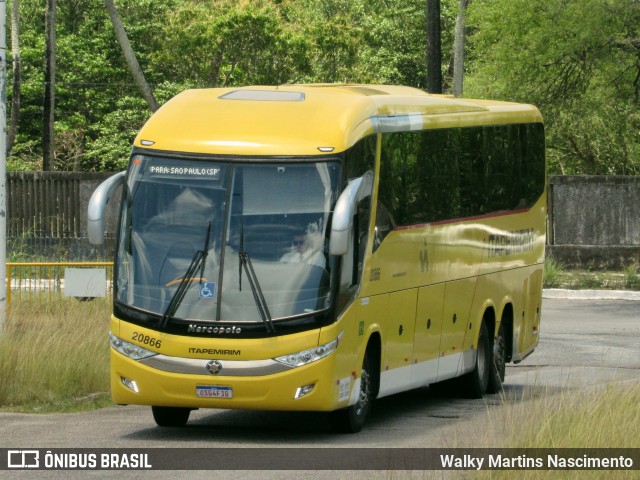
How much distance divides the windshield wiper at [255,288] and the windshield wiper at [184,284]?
0.33 meters

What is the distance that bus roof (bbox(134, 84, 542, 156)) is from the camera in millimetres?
13766

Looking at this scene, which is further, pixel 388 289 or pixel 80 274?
pixel 80 274

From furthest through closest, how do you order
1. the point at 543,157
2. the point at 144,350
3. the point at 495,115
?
1. the point at 543,157
2. the point at 495,115
3. the point at 144,350

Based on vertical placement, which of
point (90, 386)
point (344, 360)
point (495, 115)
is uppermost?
point (495, 115)

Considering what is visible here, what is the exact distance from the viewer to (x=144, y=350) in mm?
13469

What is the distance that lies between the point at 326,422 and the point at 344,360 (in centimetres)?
163

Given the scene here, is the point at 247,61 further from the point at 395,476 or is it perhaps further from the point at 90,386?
the point at 395,476

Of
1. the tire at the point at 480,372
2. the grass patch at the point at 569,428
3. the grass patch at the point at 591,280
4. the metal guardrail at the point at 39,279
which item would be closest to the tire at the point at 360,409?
the grass patch at the point at 569,428

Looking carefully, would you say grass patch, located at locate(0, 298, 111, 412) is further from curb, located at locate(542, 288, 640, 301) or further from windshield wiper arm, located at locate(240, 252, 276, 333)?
curb, located at locate(542, 288, 640, 301)

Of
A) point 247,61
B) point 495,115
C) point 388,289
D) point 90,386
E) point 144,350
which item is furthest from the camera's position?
point 247,61

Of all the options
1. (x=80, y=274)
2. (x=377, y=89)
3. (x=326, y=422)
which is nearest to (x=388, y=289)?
(x=326, y=422)

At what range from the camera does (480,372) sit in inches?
717

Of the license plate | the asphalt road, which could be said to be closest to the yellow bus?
the license plate

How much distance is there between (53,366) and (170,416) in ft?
7.14
